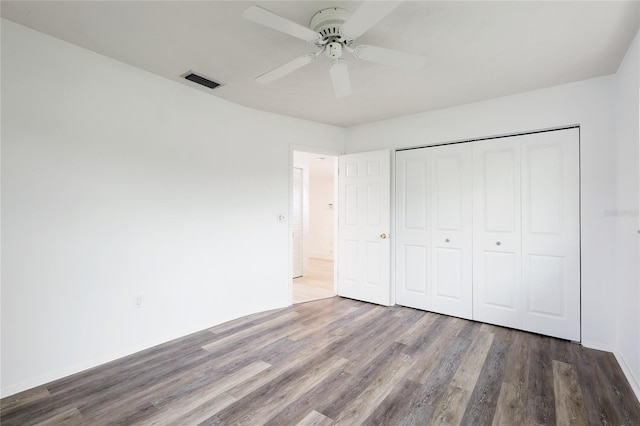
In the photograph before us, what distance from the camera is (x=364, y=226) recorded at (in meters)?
4.09

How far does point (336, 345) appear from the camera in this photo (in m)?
2.75

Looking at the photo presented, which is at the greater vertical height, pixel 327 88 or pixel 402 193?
pixel 327 88

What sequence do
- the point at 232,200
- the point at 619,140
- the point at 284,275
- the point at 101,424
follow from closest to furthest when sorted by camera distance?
the point at 101,424 → the point at 619,140 → the point at 232,200 → the point at 284,275

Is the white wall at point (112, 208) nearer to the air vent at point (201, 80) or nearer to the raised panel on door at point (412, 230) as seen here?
the air vent at point (201, 80)

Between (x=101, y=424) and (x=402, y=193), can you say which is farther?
(x=402, y=193)

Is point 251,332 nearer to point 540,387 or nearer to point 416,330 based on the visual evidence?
point 416,330

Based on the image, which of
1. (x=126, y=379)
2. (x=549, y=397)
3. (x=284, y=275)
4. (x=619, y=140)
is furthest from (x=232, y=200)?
(x=619, y=140)

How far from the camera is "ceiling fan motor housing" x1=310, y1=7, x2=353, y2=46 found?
175 cm

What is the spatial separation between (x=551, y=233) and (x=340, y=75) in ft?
8.36

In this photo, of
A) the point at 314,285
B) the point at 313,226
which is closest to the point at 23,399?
the point at 314,285

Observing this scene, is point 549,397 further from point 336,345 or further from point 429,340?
point 336,345

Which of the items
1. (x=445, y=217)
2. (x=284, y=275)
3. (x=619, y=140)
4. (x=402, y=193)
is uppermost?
(x=619, y=140)

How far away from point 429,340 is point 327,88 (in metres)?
2.63

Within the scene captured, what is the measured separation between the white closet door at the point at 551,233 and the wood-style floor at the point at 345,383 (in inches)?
9.4
